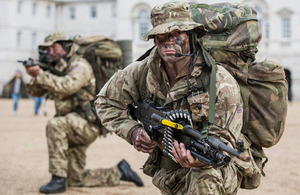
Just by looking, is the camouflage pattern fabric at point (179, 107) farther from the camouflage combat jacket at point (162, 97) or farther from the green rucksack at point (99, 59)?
the green rucksack at point (99, 59)

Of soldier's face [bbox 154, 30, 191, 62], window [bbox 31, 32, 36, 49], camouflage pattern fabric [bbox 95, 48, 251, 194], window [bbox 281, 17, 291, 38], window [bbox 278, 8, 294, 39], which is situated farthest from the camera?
window [bbox 31, 32, 36, 49]

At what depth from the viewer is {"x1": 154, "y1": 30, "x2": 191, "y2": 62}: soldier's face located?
4289mm

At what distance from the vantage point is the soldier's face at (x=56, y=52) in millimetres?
7969

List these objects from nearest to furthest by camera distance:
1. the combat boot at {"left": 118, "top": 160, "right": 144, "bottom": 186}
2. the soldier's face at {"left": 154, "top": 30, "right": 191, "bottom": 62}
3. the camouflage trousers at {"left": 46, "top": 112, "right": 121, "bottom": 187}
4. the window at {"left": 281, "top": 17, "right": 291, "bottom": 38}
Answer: the soldier's face at {"left": 154, "top": 30, "right": 191, "bottom": 62}, the camouflage trousers at {"left": 46, "top": 112, "right": 121, "bottom": 187}, the combat boot at {"left": 118, "top": 160, "right": 144, "bottom": 186}, the window at {"left": 281, "top": 17, "right": 291, "bottom": 38}

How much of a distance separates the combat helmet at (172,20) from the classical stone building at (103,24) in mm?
40695

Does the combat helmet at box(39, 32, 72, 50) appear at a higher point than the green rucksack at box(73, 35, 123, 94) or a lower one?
higher

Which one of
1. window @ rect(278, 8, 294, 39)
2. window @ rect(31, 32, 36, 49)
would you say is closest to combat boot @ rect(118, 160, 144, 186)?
window @ rect(278, 8, 294, 39)

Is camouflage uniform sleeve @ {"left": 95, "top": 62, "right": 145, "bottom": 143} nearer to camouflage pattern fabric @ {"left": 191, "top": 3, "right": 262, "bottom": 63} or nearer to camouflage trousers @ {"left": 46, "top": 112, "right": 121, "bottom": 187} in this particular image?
camouflage pattern fabric @ {"left": 191, "top": 3, "right": 262, "bottom": 63}

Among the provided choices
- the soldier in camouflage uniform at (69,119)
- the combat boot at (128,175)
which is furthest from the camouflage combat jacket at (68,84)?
the combat boot at (128,175)

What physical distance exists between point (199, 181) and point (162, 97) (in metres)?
0.82

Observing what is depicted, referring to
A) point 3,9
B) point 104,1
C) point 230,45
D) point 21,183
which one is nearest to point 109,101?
point 230,45

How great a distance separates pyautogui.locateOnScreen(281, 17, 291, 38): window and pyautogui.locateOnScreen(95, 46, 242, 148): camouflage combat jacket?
44958 mm

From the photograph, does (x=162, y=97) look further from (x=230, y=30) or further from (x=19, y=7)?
(x=19, y=7)

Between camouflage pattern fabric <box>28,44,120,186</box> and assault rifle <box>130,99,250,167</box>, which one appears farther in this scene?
camouflage pattern fabric <box>28,44,120,186</box>
